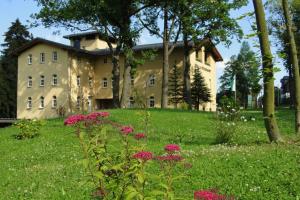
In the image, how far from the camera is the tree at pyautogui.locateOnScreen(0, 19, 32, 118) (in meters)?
71.6

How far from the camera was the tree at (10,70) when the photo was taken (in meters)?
71.6

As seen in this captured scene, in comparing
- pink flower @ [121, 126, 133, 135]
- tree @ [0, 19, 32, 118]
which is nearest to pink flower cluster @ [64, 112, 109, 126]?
pink flower @ [121, 126, 133, 135]

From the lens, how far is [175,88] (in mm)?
53719

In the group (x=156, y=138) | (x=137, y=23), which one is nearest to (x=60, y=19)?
(x=137, y=23)

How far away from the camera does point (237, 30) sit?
44375 millimetres

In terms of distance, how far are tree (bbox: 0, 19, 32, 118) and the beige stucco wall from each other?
283 inches

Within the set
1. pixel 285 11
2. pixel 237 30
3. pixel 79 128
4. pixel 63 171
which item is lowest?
pixel 63 171

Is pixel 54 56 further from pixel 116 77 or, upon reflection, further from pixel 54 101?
pixel 116 77

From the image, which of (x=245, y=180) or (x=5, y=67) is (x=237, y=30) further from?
Result: (x=5, y=67)

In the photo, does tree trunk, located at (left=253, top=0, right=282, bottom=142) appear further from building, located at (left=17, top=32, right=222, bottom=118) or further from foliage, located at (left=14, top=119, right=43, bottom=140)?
building, located at (left=17, top=32, right=222, bottom=118)

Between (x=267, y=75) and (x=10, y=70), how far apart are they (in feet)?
221

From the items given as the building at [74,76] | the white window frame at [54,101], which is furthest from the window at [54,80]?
the white window frame at [54,101]

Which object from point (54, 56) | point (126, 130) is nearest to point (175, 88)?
point (54, 56)

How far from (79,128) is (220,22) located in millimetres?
40365
